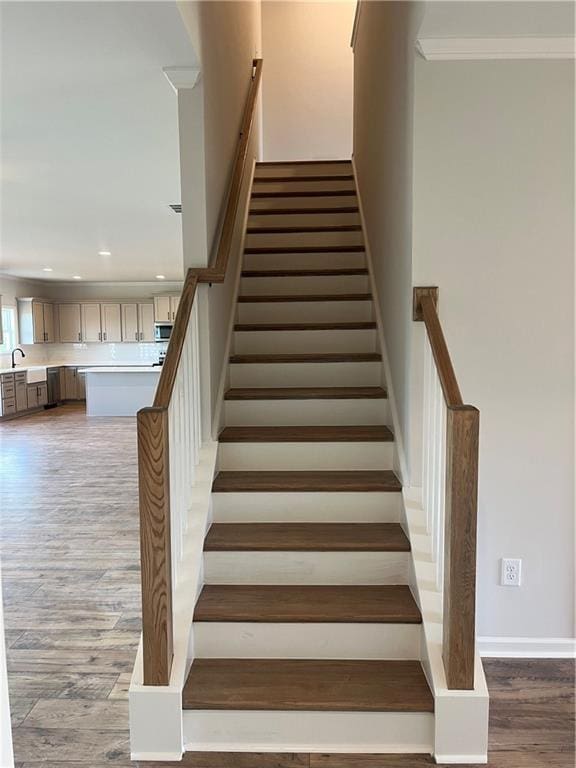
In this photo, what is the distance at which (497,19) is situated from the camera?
2.00m

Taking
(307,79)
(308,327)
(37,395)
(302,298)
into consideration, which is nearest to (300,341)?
(308,327)

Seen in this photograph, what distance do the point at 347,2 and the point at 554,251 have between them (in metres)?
5.77

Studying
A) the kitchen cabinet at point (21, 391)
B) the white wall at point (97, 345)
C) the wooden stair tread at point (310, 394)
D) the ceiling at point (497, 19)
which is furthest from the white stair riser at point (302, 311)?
the white wall at point (97, 345)

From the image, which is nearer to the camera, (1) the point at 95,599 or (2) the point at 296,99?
(1) the point at 95,599

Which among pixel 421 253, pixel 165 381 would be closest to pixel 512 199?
pixel 421 253

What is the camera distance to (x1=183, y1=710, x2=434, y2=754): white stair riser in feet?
5.93

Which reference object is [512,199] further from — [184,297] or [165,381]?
[165,381]

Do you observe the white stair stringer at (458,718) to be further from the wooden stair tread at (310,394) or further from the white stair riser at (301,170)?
the white stair riser at (301,170)

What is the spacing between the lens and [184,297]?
228cm

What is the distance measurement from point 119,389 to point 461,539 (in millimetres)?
8248

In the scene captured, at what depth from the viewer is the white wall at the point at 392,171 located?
7.78 ft

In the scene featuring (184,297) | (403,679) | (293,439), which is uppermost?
(184,297)

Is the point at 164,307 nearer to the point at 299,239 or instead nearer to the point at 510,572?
the point at 299,239

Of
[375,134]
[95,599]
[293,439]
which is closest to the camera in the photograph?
[293,439]
